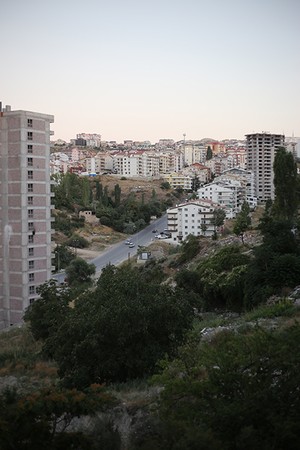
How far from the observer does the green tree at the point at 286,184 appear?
28891 mm

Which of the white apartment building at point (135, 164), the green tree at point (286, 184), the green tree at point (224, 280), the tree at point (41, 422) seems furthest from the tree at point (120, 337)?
the white apartment building at point (135, 164)

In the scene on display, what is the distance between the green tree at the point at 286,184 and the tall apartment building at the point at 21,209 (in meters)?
13.0

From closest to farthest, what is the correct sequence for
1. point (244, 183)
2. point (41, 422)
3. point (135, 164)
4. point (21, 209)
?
point (41, 422) < point (21, 209) < point (244, 183) < point (135, 164)

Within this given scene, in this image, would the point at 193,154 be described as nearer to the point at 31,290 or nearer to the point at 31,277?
the point at 31,277

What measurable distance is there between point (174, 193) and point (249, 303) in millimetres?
71928

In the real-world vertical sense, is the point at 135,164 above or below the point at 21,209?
above

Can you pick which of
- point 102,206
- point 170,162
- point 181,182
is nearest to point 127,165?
point 170,162

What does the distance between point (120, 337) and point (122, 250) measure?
43925 mm

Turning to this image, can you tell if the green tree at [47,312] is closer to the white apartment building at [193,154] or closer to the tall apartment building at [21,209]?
the tall apartment building at [21,209]

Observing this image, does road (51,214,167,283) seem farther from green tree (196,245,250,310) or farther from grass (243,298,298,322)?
grass (243,298,298,322)

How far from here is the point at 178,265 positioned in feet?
116

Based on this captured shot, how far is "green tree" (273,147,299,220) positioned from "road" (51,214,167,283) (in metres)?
17.2

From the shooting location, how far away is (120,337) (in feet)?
40.0

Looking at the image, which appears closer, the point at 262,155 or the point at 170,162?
the point at 262,155
